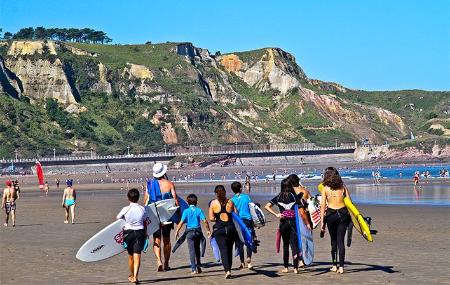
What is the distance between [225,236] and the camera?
1605 cm

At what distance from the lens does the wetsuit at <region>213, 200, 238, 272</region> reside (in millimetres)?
15969

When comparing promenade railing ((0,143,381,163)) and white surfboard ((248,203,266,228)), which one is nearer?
white surfboard ((248,203,266,228))

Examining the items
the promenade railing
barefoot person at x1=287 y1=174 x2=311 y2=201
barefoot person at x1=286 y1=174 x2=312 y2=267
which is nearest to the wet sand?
barefoot person at x1=286 y1=174 x2=312 y2=267

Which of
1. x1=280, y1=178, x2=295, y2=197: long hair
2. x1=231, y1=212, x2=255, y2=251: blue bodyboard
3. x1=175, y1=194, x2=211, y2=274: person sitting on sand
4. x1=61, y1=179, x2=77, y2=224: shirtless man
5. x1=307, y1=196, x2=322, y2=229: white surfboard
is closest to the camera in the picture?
x1=231, y1=212, x2=255, y2=251: blue bodyboard

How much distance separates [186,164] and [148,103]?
47.0 metres

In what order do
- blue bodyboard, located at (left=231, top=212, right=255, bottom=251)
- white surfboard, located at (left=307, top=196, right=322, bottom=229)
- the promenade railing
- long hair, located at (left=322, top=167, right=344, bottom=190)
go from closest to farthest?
1. long hair, located at (left=322, top=167, right=344, bottom=190)
2. blue bodyboard, located at (left=231, top=212, right=255, bottom=251)
3. white surfboard, located at (left=307, top=196, right=322, bottom=229)
4. the promenade railing

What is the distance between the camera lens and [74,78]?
195375 millimetres

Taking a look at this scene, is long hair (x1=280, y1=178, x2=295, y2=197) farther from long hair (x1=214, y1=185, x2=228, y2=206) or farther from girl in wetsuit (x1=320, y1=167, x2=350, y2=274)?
long hair (x1=214, y1=185, x2=228, y2=206)

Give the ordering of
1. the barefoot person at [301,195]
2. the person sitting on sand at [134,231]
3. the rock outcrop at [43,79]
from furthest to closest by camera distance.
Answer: the rock outcrop at [43,79] < the barefoot person at [301,195] < the person sitting on sand at [134,231]

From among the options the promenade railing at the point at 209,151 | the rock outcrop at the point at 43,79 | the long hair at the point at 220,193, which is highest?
the rock outcrop at the point at 43,79

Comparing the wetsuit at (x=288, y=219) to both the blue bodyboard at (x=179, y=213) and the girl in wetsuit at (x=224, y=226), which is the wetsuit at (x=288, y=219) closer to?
the girl in wetsuit at (x=224, y=226)

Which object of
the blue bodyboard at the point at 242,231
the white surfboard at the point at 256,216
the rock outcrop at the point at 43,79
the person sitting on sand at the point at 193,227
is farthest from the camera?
the rock outcrop at the point at 43,79

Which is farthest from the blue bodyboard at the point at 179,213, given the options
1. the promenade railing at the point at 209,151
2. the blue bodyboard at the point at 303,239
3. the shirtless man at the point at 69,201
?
the promenade railing at the point at 209,151

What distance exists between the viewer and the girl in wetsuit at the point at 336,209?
16.0 metres
